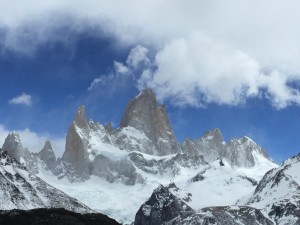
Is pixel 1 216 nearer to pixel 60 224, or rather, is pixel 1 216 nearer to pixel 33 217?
pixel 33 217

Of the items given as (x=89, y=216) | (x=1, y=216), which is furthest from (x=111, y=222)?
(x=1, y=216)

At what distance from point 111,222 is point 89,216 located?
8.46 metres

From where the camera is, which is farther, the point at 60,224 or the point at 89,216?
the point at 89,216

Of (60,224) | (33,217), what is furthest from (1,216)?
(60,224)

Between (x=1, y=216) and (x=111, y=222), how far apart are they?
2379 centimetres

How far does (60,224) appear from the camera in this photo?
14812 cm

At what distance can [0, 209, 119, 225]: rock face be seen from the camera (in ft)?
495

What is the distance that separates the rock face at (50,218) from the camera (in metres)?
151

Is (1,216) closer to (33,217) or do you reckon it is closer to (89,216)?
(33,217)

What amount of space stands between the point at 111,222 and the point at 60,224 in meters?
11.6

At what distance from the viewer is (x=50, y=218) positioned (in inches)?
6048

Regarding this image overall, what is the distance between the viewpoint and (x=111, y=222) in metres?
154

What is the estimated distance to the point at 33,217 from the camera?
512ft

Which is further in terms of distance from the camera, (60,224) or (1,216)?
(1,216)
